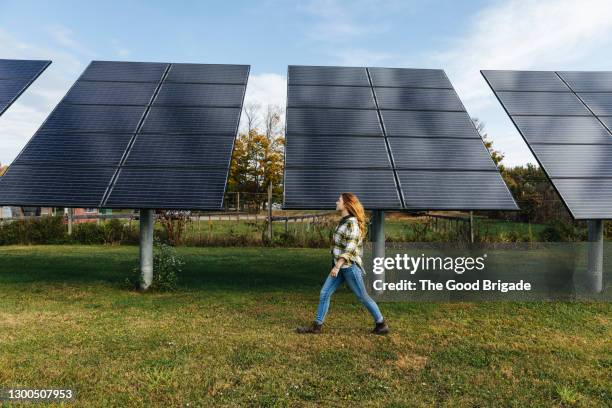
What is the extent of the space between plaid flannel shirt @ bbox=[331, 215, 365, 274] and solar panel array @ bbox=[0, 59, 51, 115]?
8.16 meters

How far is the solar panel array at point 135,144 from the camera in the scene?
798 centimetres

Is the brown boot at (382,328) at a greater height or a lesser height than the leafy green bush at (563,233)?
lesser

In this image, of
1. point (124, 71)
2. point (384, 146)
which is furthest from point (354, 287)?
point (124, 71)

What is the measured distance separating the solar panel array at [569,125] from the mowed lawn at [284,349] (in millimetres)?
2186

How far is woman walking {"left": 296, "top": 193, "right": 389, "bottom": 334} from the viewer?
20.7 ft

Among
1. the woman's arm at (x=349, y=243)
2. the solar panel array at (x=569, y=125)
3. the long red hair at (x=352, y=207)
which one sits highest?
the solar panel array at (x=569, y=125)

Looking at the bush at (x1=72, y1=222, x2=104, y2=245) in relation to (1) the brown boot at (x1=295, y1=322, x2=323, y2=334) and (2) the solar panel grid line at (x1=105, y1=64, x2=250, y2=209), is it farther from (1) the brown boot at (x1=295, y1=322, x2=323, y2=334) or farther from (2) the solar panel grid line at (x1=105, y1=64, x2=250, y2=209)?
(1) the brown boot at (x1=295, y1=322, x2=323, y2=334)

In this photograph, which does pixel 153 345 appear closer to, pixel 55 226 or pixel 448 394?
pixel 448 394

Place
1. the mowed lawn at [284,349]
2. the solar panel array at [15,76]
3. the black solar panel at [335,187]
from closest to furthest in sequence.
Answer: the mowed lawn at [284,349] < the black solar panel at [335,187] < the solar panel array at [15,76]

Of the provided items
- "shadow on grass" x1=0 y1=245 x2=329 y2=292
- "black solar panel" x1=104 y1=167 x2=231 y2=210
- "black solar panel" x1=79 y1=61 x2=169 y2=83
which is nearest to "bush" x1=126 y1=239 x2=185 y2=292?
"shadow on grass" x1=0 y1=245 x2=329 y2=292

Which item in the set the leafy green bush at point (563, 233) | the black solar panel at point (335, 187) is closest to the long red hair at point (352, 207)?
the black solar panel at point (335, 187)

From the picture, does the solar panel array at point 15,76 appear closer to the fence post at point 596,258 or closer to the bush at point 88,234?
the bush at point 88,234

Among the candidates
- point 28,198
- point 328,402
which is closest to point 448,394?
point 328,402

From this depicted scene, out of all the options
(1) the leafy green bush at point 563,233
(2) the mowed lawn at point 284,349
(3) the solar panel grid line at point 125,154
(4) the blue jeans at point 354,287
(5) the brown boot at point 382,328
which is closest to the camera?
(2) the mowed lawn at point 284,349
